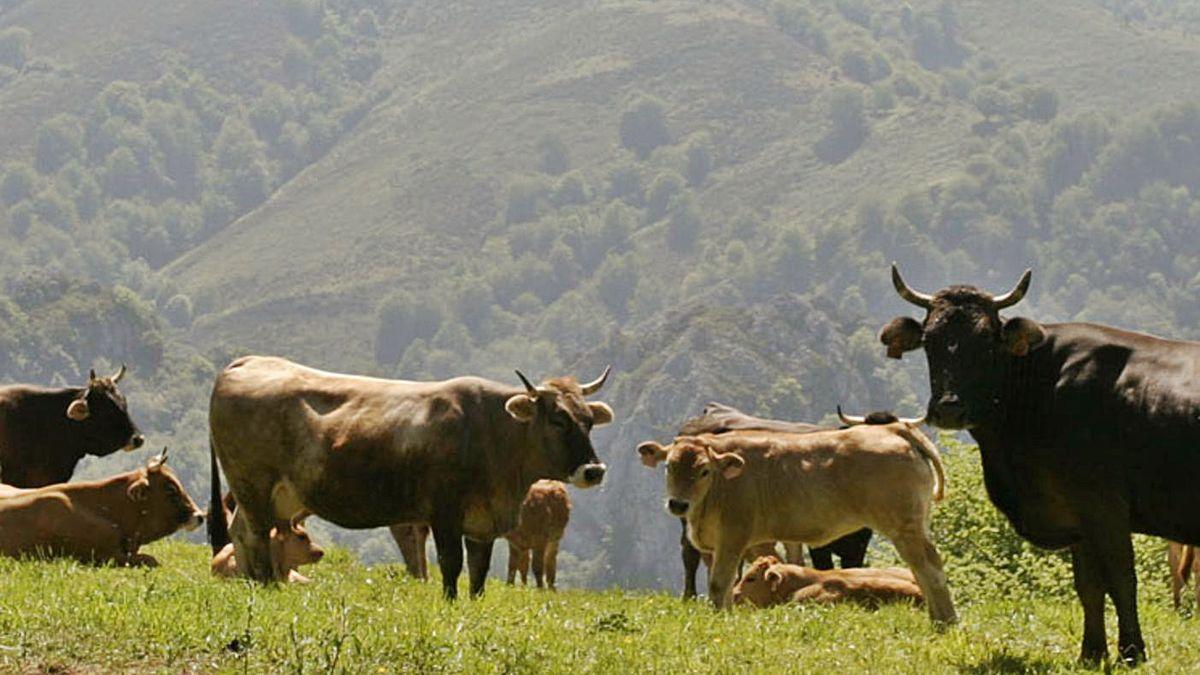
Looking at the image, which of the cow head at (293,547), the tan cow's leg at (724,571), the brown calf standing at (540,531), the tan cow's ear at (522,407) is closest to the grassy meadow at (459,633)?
the tan cow's leg at (724,571)

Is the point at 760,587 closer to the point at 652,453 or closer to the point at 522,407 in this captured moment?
the point at 652,453

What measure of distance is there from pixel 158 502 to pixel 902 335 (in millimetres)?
9894

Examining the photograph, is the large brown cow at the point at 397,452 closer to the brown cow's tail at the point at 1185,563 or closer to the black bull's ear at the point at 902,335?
the black bull's ear at the point at 902,335

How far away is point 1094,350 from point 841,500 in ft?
15.6

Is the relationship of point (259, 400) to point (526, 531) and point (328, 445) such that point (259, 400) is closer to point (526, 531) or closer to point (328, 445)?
point (328, 445)

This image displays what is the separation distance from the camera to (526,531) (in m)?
27.4

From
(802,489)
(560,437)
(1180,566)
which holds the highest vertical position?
(560,437)

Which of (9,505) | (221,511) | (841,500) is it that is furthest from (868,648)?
(9,505)

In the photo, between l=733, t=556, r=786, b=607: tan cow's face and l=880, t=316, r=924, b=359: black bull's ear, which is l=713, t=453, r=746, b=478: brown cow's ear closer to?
l=733, t=556, r=786, b=607: tan cow's face

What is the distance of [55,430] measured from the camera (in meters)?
27.3

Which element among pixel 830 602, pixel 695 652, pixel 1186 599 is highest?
pixel 695 652

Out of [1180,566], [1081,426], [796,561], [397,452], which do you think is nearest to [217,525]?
[397,452]

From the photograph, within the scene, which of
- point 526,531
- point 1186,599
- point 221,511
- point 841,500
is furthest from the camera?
point 526,531

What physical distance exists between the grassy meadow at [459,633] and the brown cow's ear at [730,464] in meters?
1.52
